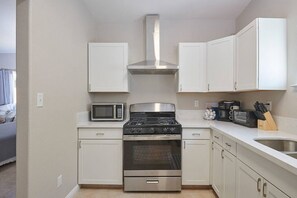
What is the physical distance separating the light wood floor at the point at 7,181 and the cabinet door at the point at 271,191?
9.08 ft

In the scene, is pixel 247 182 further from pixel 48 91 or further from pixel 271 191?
pixel 48 91

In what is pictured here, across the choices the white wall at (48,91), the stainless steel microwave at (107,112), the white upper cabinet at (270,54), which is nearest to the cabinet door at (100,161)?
the white wall at (48,91)

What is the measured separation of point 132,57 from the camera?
130 inches

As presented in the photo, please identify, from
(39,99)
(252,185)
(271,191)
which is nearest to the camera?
(271,191)

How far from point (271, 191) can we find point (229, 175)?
729mm

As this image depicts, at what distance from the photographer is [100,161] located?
8.37 ft

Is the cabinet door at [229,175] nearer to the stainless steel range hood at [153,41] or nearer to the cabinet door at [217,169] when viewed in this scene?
the cabinet door at [217,169]

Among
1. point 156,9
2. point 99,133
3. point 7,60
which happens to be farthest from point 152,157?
point 7,60

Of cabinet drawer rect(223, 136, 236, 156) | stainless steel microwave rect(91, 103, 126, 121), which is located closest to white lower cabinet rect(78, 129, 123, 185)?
stainless steel microwave rect(91, 103, 126, 121)

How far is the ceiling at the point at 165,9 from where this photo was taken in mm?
2709

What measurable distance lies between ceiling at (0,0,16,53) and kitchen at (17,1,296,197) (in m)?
1.19

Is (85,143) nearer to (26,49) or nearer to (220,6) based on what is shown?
(26,49)

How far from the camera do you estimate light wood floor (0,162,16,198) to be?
97.9 inches

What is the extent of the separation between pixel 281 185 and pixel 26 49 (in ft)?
6.57
